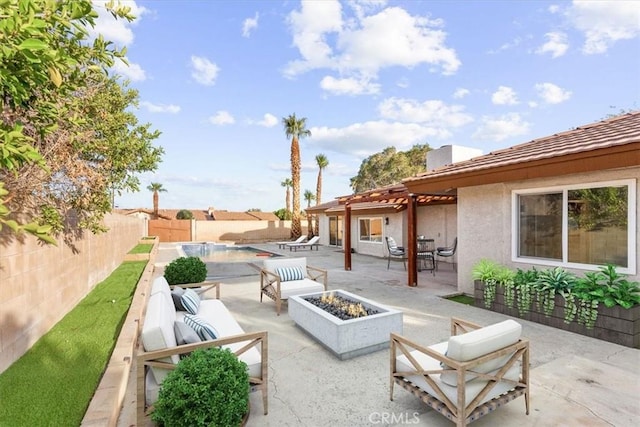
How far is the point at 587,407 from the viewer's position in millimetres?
3451

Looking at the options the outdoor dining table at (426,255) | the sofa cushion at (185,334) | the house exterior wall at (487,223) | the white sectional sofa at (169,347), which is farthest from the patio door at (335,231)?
the sofa cushion at (185,334)

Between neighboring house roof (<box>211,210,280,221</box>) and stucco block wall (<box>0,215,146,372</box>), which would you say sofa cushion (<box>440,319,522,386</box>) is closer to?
stucco block wall (<box>0,215,146,372</box>)

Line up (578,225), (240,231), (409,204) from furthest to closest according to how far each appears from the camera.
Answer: (240,231) < (409,204) < (578,225)

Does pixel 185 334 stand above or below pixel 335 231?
below

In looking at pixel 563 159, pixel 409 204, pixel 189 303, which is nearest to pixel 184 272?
pixel 189 303

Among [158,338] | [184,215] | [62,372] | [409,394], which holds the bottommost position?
[409,394]

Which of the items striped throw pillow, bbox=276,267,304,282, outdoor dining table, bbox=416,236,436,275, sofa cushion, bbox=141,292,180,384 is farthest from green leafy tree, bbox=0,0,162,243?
outdoor dining table, bbox=416,236,436,275

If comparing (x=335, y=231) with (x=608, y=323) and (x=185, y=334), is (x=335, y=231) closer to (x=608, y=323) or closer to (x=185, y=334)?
(x=608, y=323)

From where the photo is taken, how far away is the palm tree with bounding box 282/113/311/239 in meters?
28.4

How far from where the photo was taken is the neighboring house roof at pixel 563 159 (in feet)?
17.1

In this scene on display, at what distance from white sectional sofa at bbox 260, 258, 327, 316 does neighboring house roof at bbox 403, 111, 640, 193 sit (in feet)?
13.5

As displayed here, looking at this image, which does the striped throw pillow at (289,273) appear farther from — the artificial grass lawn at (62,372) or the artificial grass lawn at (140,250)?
the artificial grass lawn at (140,250)

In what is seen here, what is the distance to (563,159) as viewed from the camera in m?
5.91

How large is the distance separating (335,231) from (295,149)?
9.13 m
